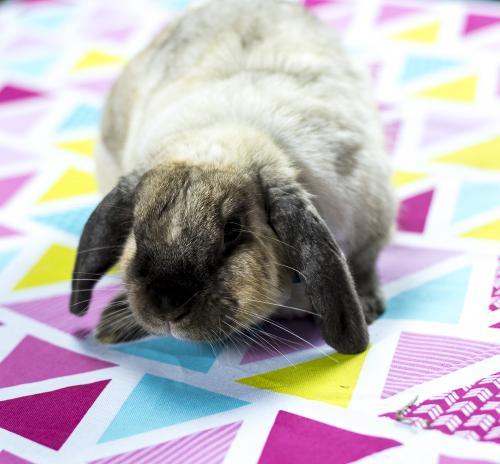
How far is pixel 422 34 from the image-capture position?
11.7 feet

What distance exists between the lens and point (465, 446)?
5.06 ft

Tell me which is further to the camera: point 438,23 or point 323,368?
point 438,23

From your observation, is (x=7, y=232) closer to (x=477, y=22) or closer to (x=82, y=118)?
(x=82, y=118)

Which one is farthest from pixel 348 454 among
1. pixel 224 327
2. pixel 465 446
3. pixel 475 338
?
pixel 475 338

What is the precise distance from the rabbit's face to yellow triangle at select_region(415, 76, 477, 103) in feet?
5.13

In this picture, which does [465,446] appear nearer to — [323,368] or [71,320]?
[323,368]

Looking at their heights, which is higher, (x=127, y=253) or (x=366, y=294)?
(x=127, y=253)

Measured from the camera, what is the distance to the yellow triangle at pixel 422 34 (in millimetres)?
3531

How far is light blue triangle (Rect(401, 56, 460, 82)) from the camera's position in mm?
3279

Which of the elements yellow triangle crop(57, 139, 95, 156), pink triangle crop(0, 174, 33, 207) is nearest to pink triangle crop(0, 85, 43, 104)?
yellow triangle crop(57, 139, 95, 156)

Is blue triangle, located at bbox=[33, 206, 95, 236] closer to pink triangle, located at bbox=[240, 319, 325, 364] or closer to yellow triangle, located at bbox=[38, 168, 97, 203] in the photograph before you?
yellow triangle, located at bbox=[38, 168, 97, 203]

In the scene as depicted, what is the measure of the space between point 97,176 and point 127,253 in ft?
3.12

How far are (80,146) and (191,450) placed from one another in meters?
1.73

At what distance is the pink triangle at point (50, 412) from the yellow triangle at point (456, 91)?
1905 mm
